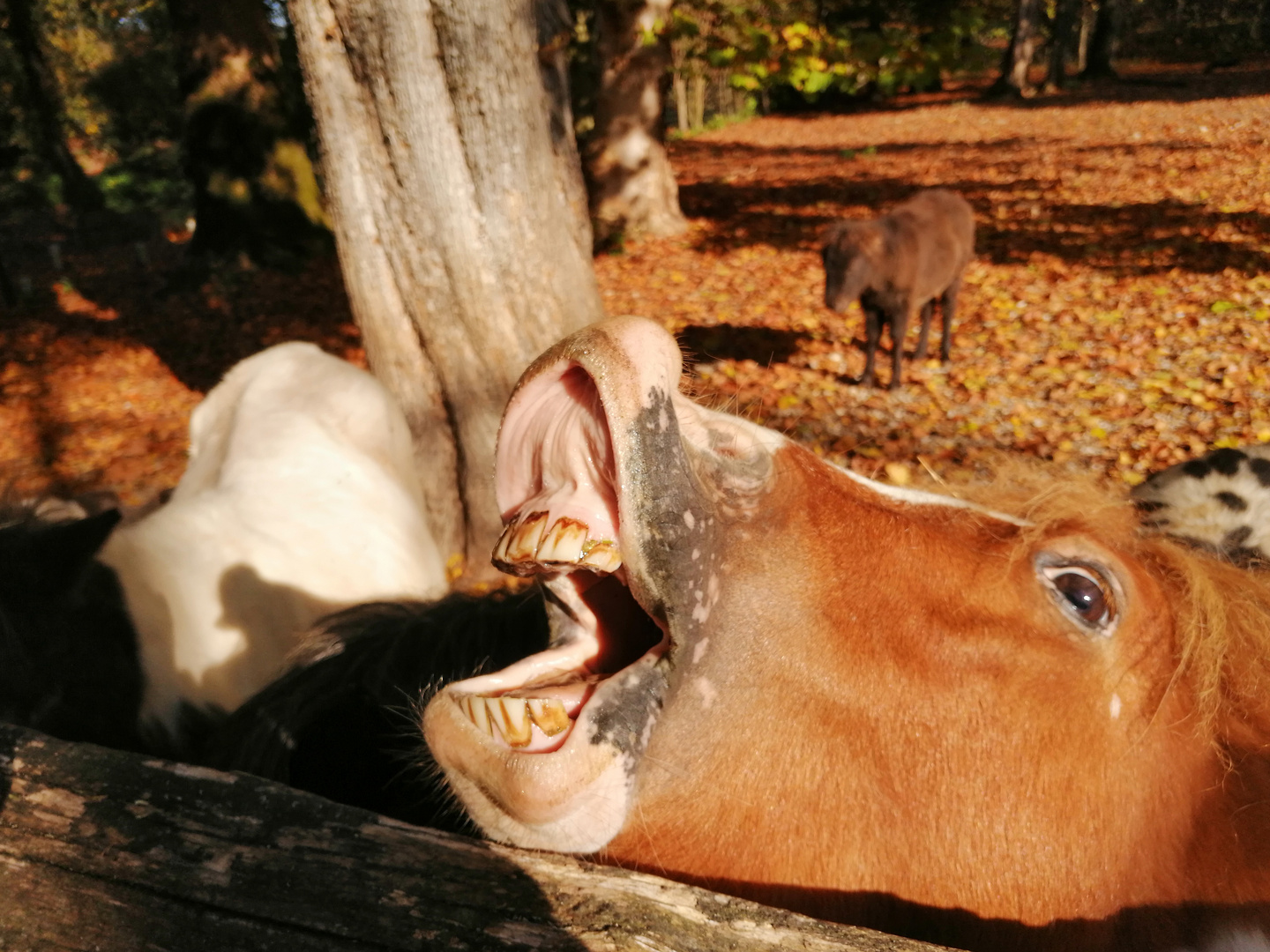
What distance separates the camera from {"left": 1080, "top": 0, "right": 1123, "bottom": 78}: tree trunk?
26.2 meters

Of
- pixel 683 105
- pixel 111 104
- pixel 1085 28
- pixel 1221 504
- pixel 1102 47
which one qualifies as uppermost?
pixel 1085 28

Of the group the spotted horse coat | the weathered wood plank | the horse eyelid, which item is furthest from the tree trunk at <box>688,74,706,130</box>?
the weathered wood plank

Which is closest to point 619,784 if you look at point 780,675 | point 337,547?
point 780,675

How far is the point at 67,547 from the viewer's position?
7.73 feet

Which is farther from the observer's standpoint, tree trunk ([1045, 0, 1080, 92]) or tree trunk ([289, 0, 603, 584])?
tree trunk ([1045, 0, 1080, 92])

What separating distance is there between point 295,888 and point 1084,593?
144cm

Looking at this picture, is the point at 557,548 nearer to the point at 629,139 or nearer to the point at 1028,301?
the point at 1028,301

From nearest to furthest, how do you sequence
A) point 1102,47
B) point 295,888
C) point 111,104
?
point 295,888 → point 1102,47 → point 111,104

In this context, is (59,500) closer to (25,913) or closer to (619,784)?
(25,913)

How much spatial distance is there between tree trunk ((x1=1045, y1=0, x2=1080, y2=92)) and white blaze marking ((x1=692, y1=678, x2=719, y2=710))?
99.0ft

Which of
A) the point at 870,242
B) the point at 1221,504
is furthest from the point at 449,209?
the point at 870,242

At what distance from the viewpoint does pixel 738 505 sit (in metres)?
1.32

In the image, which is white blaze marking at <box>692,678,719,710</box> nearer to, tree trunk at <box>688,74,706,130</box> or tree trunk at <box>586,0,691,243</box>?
tree trunk at <box>586,0,691,243</box>

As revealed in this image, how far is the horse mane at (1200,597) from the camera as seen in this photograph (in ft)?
4.97
